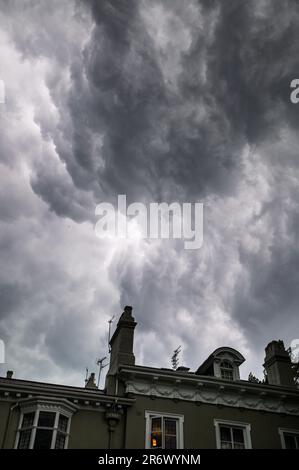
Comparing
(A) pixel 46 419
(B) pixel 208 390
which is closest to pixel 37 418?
(A) pixel 46 419

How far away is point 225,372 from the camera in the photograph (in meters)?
21.2

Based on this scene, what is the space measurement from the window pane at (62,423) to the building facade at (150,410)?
30mm

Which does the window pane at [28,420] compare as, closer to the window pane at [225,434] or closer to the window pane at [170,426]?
the window pane at [170,426]

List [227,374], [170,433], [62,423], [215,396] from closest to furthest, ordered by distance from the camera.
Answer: [62,423], [170,433], [215,396], [227,374]

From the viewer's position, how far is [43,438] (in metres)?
16.0

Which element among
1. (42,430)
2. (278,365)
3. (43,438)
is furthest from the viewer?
(278,365)

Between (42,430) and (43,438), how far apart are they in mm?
300

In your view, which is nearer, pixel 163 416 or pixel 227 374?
pixel 163 416

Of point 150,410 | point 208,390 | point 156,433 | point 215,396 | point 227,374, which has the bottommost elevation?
point 156,433

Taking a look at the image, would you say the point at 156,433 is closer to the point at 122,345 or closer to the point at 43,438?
the point at 122,345

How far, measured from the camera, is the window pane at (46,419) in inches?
640
